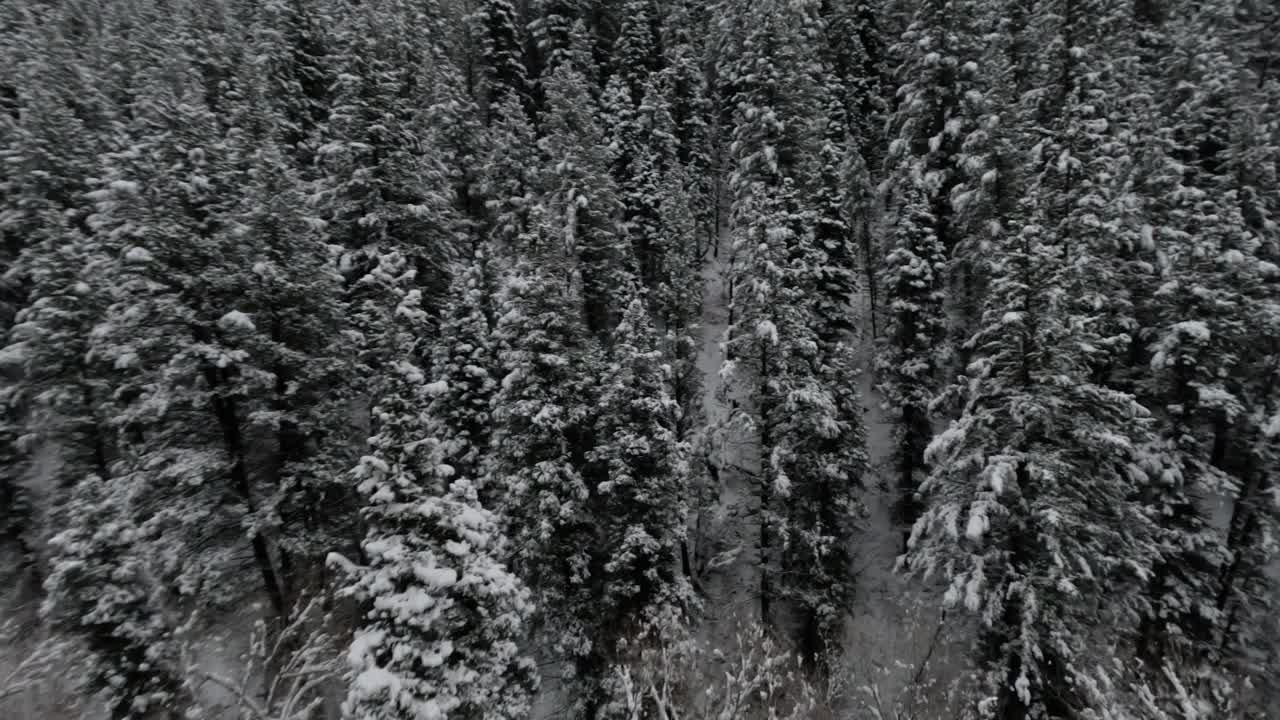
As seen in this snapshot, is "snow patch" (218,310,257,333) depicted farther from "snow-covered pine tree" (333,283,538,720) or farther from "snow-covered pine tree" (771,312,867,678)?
"snow-covered pine tree" (771,312,867,678)

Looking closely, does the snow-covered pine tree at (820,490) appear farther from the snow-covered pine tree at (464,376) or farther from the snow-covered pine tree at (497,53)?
the snow-covered pine tree at (497,53)

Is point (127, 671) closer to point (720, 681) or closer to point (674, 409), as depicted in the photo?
point (674, 409)

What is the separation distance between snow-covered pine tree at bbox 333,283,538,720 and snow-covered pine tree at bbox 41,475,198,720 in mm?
2871

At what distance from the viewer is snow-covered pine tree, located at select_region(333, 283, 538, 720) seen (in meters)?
10.6

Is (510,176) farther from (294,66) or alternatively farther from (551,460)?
(551,460)

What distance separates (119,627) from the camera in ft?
33.5

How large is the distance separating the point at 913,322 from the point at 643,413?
10602mm

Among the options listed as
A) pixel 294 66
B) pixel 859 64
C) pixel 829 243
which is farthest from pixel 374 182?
pixel 859 64

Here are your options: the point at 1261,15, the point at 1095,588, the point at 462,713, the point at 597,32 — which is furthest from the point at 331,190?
the point at 1261,15

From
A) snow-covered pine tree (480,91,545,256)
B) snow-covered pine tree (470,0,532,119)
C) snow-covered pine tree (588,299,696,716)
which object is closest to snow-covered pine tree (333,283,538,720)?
snow-covered pine tree (588,299,696,716)

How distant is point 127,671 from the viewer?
10.2 meters

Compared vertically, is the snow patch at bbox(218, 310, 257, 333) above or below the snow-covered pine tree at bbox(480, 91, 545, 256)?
below

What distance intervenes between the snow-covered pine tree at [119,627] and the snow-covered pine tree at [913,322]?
64.9 ft

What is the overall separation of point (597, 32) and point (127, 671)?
46.7 m
